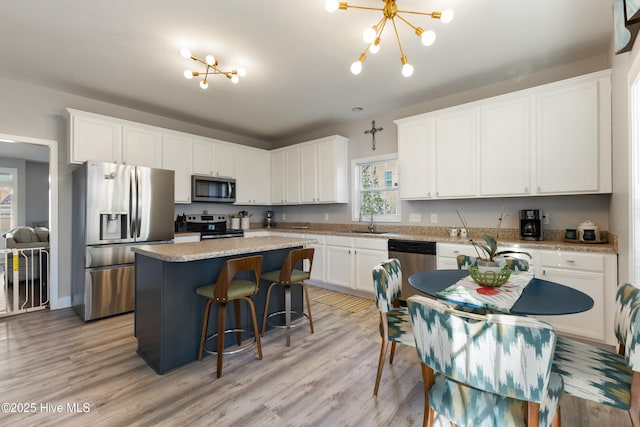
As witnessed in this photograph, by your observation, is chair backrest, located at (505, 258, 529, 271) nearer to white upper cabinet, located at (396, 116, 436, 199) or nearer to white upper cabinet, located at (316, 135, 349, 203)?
white upper cabinet, located at (396, 116, 436, 199)

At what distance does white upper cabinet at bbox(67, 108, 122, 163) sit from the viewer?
3.38 metres

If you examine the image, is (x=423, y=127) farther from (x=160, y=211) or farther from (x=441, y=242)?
(x=160, y=211)

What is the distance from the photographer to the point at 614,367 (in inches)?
Result: 52.7

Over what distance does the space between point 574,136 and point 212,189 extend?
15.4 ft

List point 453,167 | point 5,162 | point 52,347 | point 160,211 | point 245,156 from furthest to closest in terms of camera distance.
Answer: point 5,162 → point 245,156 → point 160,211 → point 453,167 → point 52,347

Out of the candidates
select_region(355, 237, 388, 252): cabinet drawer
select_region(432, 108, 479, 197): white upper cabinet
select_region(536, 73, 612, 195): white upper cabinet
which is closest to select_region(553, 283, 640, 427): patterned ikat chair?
select_region(536, 73, 612, 195): white upper cabinet

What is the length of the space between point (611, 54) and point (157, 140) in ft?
17.3

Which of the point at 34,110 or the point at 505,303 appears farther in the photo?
the point at 34,110

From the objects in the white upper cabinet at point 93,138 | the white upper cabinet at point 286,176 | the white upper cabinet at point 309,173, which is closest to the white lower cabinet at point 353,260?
the white upper cabinet at point 309,173

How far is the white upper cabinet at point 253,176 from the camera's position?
17.0 feet

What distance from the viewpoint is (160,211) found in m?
3.74

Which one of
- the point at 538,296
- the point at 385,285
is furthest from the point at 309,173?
the point at 538,296

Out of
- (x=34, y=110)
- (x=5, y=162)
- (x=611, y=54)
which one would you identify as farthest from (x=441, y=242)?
(x=5, y=162)

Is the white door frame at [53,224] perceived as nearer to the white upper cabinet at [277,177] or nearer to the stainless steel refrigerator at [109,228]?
the stainless steel refrigerator at [109,228]
